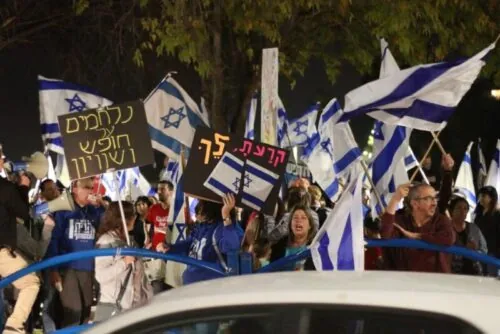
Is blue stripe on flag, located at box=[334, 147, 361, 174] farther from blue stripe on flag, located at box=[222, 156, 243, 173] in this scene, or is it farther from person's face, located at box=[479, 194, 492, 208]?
blue stripe on flag, located at box=[222, 156, 243, 173]

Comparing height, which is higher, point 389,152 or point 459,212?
point 389,152

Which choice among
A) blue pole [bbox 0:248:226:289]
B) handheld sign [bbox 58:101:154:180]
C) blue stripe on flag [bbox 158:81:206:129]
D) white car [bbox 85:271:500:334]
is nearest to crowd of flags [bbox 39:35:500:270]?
blue stripe on flag [bbox 158:81:206:129]

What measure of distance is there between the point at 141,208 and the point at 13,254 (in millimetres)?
5339

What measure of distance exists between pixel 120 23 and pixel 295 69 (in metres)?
3.25

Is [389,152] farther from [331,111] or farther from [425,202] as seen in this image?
[331,111]

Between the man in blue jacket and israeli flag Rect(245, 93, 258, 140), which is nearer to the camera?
the man in blue jacket

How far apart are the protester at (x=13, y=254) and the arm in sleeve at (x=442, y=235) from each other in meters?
4.00

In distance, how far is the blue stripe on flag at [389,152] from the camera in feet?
34.0

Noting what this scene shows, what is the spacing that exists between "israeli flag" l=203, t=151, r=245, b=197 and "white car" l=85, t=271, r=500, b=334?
4.30m

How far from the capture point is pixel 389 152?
10453 mm

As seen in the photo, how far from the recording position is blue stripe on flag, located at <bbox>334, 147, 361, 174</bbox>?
11.5m

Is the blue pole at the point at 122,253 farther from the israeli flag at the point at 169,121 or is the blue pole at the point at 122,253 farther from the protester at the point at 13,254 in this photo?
the israeli flag at the point at 169,121

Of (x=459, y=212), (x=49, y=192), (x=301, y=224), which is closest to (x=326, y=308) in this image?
(x=301, y=224)

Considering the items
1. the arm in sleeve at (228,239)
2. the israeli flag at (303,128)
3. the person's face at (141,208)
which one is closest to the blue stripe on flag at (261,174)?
the arm in sleeve at (228,239)
